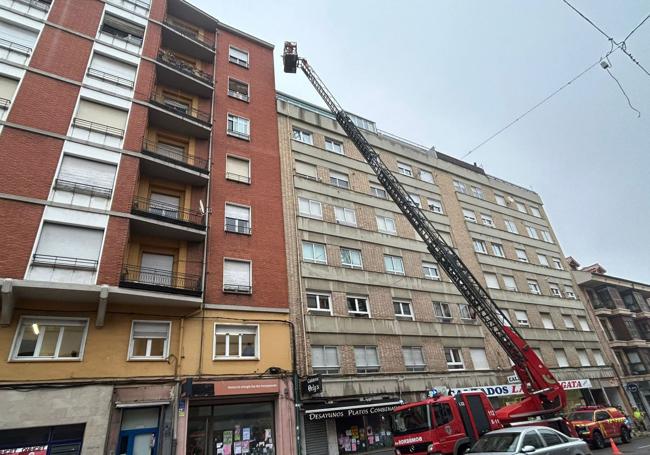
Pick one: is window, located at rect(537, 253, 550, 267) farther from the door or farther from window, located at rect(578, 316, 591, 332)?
the door

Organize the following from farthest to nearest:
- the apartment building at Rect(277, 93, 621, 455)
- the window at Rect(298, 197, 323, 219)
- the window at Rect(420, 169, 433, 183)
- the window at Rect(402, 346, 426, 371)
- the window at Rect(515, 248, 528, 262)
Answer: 1. the window at Rect(515, 248, 528, 262)
2. the window at Rect(420, 169, 433, 183)
3. the window at Rect(298, 197, 323, 219)
4. the window at Rect(402, 346, 426, 371)
5. the apartment building at Rect(277, 93, 621, 455)

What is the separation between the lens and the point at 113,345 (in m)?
12.4

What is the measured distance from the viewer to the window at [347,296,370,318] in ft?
61.2

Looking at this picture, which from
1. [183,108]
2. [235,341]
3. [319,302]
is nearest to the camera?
[235,341]

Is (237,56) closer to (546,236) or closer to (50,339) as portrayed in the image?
(50,339)

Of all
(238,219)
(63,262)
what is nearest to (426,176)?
(238,219)

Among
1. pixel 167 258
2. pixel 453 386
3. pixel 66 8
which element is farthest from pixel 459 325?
pixel 66 8

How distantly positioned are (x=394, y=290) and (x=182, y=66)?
17048 millimetres

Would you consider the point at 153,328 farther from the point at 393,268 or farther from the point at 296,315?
the point at 393,268

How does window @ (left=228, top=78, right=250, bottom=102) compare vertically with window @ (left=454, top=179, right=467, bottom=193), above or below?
above

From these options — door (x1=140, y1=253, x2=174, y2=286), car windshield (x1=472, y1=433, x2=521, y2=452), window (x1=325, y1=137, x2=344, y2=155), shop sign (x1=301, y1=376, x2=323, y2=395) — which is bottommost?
car windshield (x1=472, y1=433, x2=521, y2=452)

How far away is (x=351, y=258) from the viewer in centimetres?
2050

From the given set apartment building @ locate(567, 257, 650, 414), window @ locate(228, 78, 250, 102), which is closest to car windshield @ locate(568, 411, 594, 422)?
apartment building @ locate(567, 257, 650, 414)

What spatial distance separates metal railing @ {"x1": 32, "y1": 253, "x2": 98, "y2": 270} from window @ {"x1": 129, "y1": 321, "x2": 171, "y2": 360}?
101 inches
